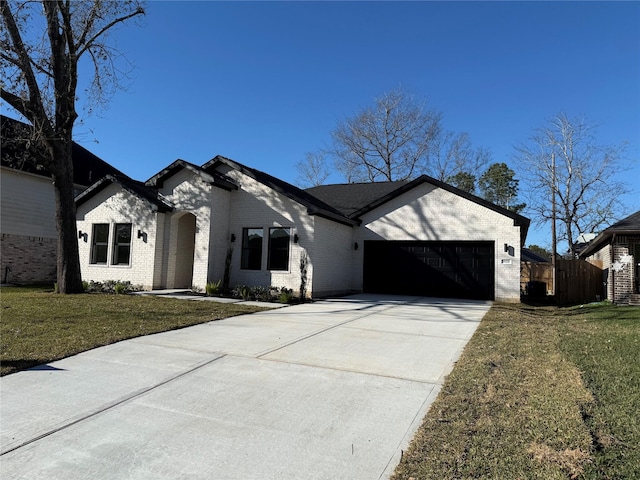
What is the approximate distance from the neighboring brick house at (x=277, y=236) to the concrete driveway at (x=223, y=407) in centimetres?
801

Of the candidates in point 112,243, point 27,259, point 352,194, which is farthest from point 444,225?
point 27,259

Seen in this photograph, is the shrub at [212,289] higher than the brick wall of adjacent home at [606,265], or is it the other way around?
the brick wall of adjacent home at [606,265]

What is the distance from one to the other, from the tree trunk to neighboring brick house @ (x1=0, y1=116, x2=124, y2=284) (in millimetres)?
5566

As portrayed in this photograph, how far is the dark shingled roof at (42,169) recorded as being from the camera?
18.4 m

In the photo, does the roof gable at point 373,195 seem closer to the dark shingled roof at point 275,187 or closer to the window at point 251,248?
the dark shingled roof at point 275,187

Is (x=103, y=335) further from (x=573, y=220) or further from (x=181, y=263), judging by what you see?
(x=573, y=220)

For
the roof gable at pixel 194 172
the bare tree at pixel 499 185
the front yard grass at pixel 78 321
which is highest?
the bare tree at pixel 499 185

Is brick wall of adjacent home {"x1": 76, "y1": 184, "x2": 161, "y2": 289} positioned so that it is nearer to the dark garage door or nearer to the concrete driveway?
the dark garage door

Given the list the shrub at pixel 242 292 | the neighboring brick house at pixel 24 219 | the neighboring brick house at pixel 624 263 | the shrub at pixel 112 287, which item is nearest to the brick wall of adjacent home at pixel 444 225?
the neighboring brick house at pixel 624 263

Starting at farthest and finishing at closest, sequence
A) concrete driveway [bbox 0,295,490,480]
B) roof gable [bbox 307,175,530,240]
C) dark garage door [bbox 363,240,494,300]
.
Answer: dark garage door [bbox 363,240,494,300]
roof gable [bbox 307,175,530,240]
concrete driveway [bbox 0,295,490,480]

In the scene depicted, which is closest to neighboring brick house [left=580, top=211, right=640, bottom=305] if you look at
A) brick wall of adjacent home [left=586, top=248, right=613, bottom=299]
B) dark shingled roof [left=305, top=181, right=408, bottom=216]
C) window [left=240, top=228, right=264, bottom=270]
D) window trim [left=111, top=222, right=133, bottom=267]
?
brick wall of adjacent home [left=586, top=248, right=613, bottom=299]

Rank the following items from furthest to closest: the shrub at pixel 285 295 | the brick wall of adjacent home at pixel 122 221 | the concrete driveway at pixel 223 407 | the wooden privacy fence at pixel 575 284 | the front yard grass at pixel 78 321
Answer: the wooden privacy fence at pixel 575 284
the brick wall of adjacent home at pixel 122 221
the shrub at pixel 285 295
the front yard grass at pixel 78 321
the concrete driveway at pixel 223 407

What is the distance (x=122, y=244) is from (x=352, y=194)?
35.8 feet

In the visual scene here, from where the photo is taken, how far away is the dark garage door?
15766 millimetres
